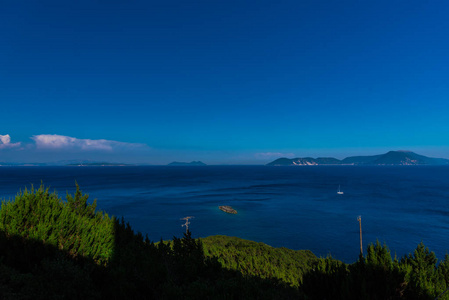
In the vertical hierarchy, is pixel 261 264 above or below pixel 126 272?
below

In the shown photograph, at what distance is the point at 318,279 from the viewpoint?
10.8 m

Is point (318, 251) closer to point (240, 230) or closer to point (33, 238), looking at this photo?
Result: point (240, 230)

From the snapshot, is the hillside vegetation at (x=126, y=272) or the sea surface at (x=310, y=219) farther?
the sea surface at (x=310, y=219)

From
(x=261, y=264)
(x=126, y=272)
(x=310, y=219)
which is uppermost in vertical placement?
(x=126, y=272)

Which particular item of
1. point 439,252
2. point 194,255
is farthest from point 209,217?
point 194,255

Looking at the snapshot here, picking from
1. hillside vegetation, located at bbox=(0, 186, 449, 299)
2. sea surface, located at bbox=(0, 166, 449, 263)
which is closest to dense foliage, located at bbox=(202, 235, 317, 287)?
hillside vegetation, located at bbox=(0, 186, 449, 299)

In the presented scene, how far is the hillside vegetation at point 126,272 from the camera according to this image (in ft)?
24.4

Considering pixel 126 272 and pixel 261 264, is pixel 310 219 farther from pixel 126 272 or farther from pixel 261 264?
pixel 126 272

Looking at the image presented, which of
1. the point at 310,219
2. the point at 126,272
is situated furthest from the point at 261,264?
the point at 310,219

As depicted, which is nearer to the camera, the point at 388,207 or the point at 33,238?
the point at 33,238

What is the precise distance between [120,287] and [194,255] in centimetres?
409

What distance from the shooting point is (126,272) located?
8.70m

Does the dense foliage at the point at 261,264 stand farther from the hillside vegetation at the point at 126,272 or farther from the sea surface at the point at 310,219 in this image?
the sea surface at the point at 310,219

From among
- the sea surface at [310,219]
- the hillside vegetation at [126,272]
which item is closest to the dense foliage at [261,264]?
the hillside vegetation at [126,272]
